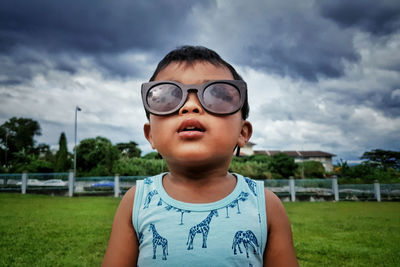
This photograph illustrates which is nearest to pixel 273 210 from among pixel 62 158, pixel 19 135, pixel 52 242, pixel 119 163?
pixel 52 242

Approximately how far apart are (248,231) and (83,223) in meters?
7.15

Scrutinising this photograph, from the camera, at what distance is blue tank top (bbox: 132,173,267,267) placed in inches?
52.7

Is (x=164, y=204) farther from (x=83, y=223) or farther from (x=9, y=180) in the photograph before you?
(x=9, y=180)

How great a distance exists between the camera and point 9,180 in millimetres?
19031

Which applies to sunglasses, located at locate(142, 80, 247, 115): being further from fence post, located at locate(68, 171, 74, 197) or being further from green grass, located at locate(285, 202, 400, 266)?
fence post, located at locate(68, 171, 74, 197)

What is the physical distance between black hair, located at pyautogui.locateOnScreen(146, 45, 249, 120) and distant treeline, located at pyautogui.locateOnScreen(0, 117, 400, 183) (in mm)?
24438

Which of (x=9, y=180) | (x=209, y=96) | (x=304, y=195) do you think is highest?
(x=209, y=96)

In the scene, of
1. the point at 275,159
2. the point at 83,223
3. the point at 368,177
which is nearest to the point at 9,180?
the point at 83,223

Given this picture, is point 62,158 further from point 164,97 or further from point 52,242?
point 164,97

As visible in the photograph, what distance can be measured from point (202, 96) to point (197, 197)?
56 cm

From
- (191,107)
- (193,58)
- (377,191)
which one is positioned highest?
(193,58)

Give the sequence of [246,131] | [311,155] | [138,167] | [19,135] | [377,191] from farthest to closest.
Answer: [311,155], [19,135], [138,167], [377,191], [246,131]

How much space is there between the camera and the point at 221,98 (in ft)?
4.81

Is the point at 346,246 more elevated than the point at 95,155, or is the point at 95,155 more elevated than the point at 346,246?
the point at 95,155
